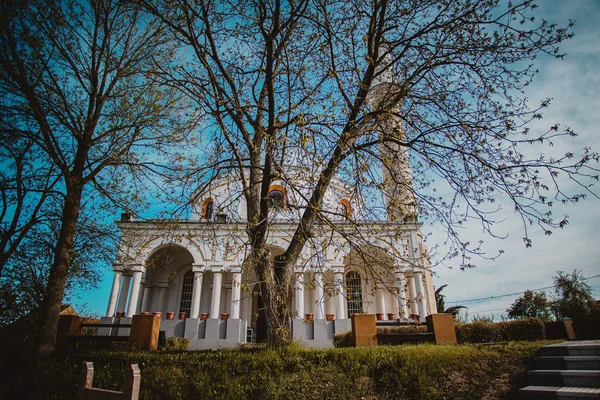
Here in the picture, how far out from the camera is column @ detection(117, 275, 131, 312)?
1770cm

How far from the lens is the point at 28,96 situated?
7.46 m

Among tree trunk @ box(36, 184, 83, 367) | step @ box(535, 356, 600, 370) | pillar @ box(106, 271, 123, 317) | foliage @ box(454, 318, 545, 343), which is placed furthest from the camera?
pillar @ box(106, 271, 123, 317)

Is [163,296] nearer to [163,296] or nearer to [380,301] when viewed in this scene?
[163,296]

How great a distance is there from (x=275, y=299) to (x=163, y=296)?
15053 millimetres

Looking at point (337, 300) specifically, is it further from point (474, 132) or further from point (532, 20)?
point (532, 20)

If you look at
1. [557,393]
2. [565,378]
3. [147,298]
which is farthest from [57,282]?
[147,298]

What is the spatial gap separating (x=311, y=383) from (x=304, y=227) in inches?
113

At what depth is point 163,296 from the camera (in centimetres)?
1956

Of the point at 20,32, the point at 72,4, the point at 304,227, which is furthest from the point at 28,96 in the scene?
the point at 304,227

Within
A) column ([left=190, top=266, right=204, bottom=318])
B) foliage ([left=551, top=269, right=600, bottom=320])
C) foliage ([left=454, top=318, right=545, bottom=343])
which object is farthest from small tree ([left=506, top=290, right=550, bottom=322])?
column ([left=190, top=266, right=204, bottom=318])

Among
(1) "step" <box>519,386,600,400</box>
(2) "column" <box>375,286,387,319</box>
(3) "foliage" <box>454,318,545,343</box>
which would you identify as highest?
(2) "column" <box>375,286,387,319</box>

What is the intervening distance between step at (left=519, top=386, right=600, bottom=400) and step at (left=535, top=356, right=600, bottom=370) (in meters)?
0.67

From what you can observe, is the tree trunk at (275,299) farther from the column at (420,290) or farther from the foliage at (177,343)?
Result: the column at (420,290)

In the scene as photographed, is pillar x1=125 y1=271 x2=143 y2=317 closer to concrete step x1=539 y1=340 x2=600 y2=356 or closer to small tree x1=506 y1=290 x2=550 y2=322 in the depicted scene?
concrete step x1=539 y1=340 x2=600 y2=356
